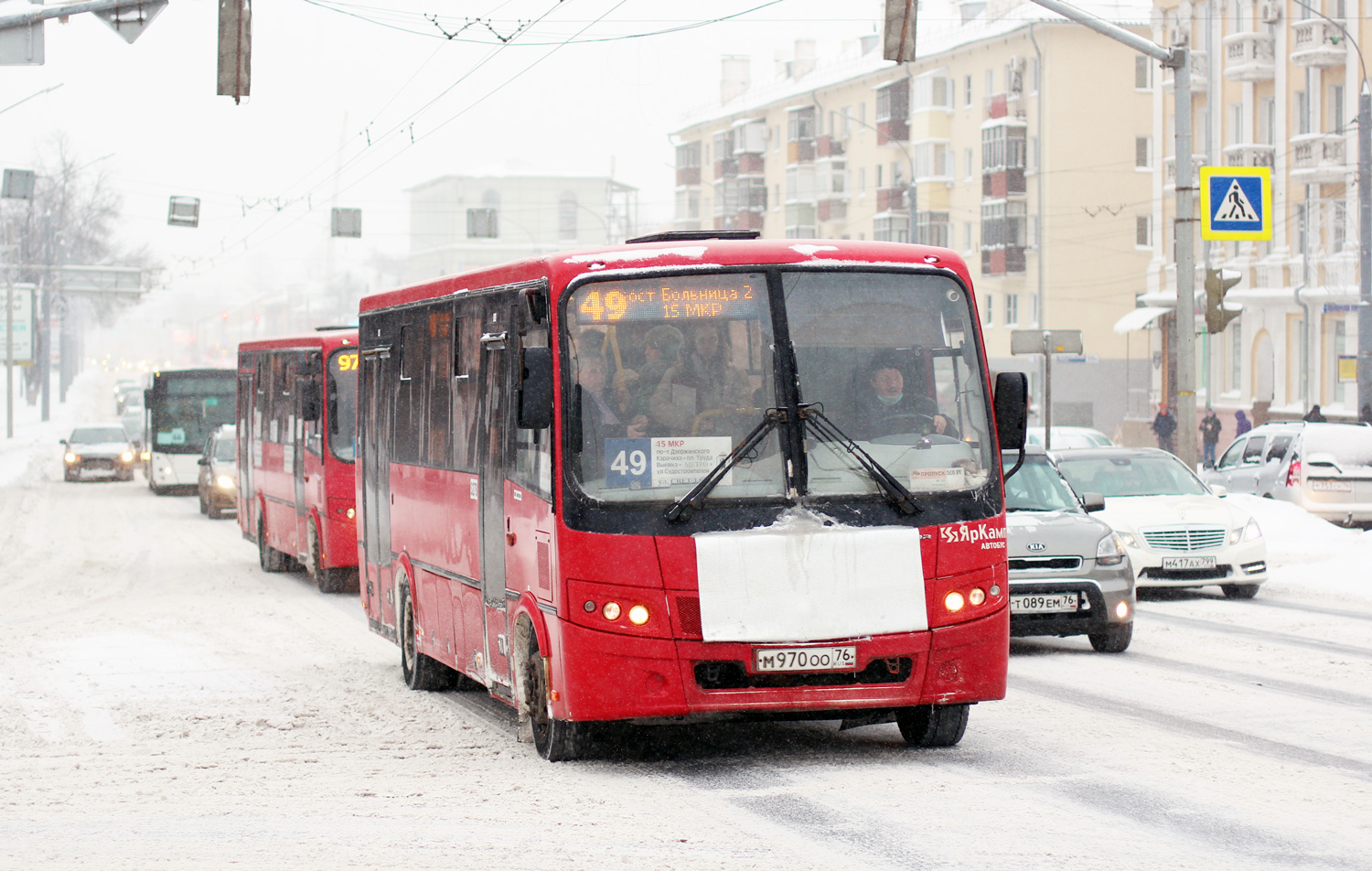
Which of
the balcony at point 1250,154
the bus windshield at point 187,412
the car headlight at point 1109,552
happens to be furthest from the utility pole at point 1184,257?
the balcony at point 1250,154

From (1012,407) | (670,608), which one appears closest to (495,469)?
(670,608)

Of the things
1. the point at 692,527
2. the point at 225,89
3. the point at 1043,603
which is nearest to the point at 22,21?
the point at 225,89

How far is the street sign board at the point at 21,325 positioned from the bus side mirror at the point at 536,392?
64.0 meters

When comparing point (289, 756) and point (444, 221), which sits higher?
point (444, 221)

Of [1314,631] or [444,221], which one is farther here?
[444,221]

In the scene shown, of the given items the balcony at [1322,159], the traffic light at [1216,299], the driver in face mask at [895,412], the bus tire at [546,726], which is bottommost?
the bus tire at [546,726]

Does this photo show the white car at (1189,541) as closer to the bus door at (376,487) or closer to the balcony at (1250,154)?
the bus door at (376,487)

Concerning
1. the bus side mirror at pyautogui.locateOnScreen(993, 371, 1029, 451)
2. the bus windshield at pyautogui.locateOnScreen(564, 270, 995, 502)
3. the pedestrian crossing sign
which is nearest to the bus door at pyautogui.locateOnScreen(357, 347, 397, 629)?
the bus windshield at pyautogui.locateOnScreen(564, 270, 995, 502)

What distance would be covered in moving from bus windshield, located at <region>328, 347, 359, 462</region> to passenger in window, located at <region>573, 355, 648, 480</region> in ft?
39.2

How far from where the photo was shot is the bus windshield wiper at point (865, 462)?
885 cm

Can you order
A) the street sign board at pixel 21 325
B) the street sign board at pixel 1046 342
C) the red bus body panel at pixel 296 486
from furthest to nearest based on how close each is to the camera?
the street sign board at pixel 21 325, the street sign board at pixel 1046 342, the red bus body panel at pixel 296 486

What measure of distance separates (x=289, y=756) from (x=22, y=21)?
37.9ft

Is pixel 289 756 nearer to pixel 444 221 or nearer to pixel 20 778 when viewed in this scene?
pixel 20 778

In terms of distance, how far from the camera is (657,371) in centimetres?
886
